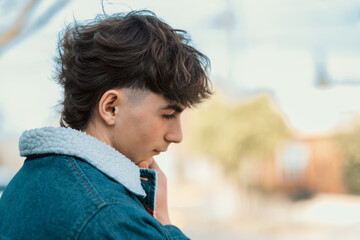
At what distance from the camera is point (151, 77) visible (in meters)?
1.06

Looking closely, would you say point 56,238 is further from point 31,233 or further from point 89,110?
point 89,110

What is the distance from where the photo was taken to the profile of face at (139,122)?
104 centimetres

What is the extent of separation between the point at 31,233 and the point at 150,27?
1.73 feet

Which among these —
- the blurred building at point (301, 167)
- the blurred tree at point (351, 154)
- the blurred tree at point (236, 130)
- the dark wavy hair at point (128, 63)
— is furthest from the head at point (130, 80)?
the blurred building at point (301, 167)

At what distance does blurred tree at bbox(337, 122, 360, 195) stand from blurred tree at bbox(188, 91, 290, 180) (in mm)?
1632

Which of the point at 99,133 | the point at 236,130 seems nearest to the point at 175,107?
the point at 99,133

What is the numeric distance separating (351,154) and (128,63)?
11.3 m

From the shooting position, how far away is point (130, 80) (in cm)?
106

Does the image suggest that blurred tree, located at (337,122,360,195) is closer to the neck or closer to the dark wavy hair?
the dark wavy hair

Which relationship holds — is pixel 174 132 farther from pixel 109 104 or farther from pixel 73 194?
pixel 73 194

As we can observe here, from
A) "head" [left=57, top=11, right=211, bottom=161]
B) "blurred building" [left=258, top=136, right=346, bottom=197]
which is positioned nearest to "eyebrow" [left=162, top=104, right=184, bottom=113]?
"head" [left=57, top=11, right=211, bottom=161]

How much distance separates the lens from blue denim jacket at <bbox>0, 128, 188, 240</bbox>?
0.83 meters

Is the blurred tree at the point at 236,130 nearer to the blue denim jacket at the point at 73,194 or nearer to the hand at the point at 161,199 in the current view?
the hand at the point at 161,199

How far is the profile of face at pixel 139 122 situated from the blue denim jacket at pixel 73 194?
66mm
